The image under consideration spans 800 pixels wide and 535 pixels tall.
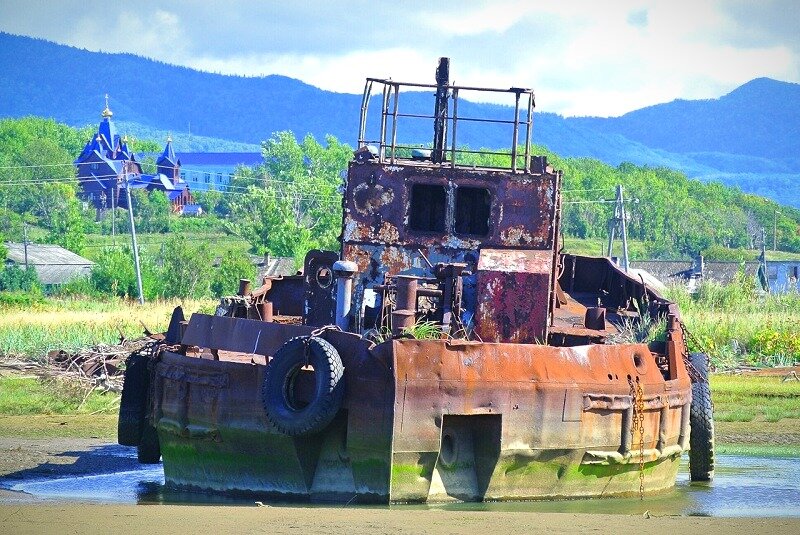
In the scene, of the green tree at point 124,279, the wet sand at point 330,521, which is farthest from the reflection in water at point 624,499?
the green tree at point 124,279

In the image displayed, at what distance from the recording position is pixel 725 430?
78.0 feet

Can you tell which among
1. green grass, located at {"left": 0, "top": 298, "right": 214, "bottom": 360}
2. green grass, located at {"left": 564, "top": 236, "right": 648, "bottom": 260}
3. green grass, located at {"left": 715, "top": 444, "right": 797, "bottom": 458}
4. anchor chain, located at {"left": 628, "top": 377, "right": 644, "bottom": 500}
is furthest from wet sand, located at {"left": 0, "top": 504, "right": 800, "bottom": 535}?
green grass, located at {"left": 564, "top": 236, "right": 648, "bottom": 260}

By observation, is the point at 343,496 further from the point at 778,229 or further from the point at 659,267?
the point at 778,229

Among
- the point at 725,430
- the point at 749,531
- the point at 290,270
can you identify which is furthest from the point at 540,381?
the point at 290,270

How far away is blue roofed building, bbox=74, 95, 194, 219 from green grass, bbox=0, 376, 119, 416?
106 m

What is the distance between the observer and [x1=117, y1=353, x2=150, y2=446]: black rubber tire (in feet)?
59.1

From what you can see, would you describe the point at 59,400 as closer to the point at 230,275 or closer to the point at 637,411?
the point at 637,411

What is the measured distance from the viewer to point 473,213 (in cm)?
1805

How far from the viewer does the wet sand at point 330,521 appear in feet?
40.4

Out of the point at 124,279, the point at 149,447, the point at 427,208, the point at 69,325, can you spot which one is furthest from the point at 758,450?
the point at 124,279

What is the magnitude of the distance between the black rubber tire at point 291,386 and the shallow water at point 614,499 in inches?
46.2

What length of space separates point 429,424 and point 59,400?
12.4 m

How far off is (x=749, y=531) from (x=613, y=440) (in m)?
3.20

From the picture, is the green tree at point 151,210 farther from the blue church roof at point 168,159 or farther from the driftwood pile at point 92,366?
the driftwood pile at point 92,366
